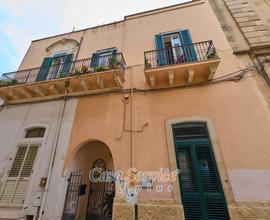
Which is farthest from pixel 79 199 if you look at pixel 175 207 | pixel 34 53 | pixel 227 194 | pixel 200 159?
pixel 34 53

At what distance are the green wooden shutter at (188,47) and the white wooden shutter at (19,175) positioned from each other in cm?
717

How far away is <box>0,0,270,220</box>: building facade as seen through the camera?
162 inches

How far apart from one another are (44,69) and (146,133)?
263 inches

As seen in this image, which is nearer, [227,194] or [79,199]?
[227,194]

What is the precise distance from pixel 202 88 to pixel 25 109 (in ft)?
25.6

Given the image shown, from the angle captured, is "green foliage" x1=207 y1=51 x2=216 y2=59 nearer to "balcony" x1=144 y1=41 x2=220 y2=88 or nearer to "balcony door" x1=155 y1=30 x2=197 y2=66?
"balcony" x1=144 y1=41 x2=220 y2=88

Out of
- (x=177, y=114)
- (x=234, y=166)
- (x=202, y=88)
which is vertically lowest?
(x=234, y=166)

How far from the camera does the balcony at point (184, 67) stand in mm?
5298

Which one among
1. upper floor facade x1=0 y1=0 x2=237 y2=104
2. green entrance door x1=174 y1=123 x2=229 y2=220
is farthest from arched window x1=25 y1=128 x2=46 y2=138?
green entrance door x1=174 y1=123 x2=229 y2=220

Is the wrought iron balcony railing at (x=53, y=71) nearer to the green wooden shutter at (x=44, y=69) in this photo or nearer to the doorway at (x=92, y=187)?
the green wooden shutter at (x=44, y=69)

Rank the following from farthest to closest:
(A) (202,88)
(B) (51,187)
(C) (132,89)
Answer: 1. (C) (132,89)
2. (A) (202,88)
3. (B) (51,187)

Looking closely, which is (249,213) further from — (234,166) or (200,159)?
(200,159)

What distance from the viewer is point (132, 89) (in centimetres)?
607
